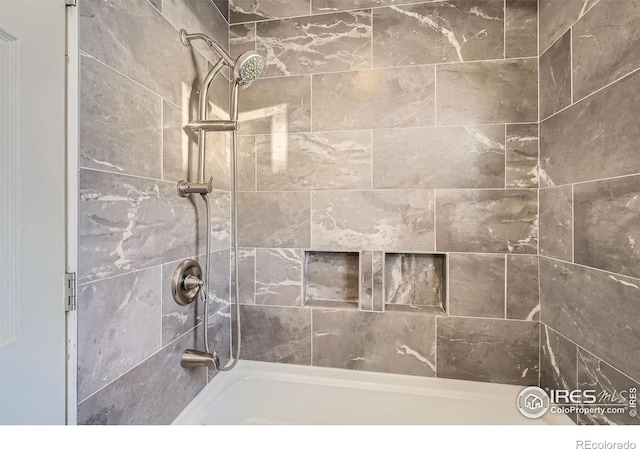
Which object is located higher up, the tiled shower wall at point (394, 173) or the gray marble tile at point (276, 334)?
the tiled shower wall at point (394, 173)

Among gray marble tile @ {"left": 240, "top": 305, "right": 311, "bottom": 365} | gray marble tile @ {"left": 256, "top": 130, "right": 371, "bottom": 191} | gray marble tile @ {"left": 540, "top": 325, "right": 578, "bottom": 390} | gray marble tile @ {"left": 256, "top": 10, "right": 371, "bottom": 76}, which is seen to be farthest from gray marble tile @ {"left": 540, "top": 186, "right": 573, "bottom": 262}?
gray marble tile @ {"left": 240, "top": 305, "right": 311, "bottom": 365}

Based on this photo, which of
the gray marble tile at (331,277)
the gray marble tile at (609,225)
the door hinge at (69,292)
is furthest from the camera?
the gray marble tile at (331,277)

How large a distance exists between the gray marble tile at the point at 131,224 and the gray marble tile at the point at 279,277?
0.33 meters

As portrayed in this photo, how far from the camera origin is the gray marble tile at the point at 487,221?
4.04ft

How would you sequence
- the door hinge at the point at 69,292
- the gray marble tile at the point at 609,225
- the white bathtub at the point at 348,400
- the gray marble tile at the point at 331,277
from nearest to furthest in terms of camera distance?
the door hinge at the point at 69,292, the gray marble tile at the point at 609,225, the white bathtub at the point at 348,400, the gray marble tile at the point at 331,277

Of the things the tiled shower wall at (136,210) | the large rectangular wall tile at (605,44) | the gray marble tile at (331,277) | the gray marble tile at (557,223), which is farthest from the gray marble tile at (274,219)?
the large rectangular wall tile at (605,44)

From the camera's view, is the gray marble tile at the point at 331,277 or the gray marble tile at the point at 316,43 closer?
the gray marble tile at the point at 316,43

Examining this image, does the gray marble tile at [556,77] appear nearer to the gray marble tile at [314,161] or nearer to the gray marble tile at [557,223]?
the gray marble tile at [557,223]

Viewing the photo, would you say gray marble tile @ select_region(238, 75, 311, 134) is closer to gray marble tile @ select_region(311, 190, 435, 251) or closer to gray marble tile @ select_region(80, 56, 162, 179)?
gray marble tile @ select_region(311, 190, 435, 251)

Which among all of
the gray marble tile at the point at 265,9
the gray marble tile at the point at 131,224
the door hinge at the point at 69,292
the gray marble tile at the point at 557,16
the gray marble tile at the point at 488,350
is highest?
the gray marble tile at the point at 265,9

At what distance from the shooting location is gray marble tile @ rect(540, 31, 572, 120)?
3.48 ft
